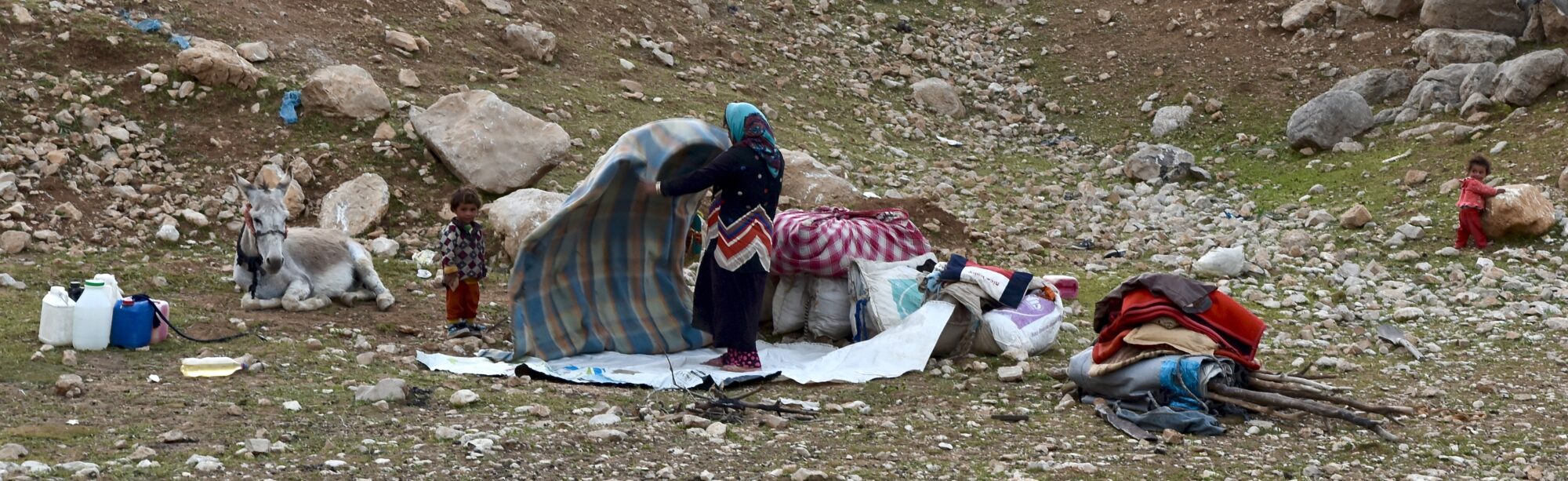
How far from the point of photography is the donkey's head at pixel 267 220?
8789mm

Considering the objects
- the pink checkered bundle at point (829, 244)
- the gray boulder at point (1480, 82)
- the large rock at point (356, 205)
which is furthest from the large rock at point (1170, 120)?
the large rock at point (356, 205)

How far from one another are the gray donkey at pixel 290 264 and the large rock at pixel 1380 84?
1280cm

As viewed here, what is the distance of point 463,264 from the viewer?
8.62 metres

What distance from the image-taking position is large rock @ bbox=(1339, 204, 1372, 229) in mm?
12969

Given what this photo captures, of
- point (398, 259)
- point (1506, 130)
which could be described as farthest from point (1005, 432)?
point (1506, 130)

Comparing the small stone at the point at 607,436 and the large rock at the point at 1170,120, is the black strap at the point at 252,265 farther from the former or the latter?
the large rock at the point at 1170,120

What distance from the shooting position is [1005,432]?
6.49 meters

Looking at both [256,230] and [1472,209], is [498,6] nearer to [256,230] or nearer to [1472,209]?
[256,230]

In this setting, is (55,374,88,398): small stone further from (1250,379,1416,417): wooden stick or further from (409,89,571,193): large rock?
(409,89,571,193): large rock

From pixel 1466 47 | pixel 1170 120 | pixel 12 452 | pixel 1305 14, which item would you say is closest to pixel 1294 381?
pixel 12 452

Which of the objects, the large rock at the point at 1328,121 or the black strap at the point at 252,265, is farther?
the large rock at the point at 1328,121

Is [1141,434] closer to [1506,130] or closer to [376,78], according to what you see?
[376,78]

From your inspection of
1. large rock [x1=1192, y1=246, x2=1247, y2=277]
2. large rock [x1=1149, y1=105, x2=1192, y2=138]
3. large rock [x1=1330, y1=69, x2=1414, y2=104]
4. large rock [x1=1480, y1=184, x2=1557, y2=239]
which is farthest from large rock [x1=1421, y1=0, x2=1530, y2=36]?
large rock [x1=1192, y1=246, x2=1247, y2=277]

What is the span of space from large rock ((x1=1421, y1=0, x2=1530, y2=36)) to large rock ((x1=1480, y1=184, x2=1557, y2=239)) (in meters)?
7.41
